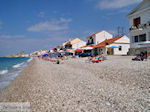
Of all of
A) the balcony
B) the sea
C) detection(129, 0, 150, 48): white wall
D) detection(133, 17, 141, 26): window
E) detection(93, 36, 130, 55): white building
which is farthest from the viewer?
detection(93, 36, 130, 55): white building

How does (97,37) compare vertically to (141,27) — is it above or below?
above

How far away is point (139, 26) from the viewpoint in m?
20.9

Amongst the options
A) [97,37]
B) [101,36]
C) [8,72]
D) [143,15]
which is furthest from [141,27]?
[8,72]

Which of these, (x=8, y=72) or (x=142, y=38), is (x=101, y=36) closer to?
(x=142, y=38)

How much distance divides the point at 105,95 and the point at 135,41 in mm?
20597

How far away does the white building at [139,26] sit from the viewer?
1998 centimetres

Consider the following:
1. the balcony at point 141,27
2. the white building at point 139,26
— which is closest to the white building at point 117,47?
the white building at point 139,26

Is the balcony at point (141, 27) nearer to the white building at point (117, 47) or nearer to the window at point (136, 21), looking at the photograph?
the window at point (136, 21)

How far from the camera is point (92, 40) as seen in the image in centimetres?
4319

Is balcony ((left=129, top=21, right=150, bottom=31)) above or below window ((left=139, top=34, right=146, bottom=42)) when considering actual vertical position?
above

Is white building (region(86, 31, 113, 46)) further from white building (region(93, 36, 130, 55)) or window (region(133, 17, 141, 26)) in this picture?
window (region(133, 17, 141, 26))

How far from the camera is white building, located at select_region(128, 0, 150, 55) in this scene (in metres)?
20.0

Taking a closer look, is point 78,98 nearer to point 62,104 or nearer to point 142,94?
point 62,104


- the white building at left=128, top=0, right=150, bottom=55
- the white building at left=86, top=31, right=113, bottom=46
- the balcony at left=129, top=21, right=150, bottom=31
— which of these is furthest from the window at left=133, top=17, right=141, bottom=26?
the white building at left=86, top=31, right=113, bottom=46
